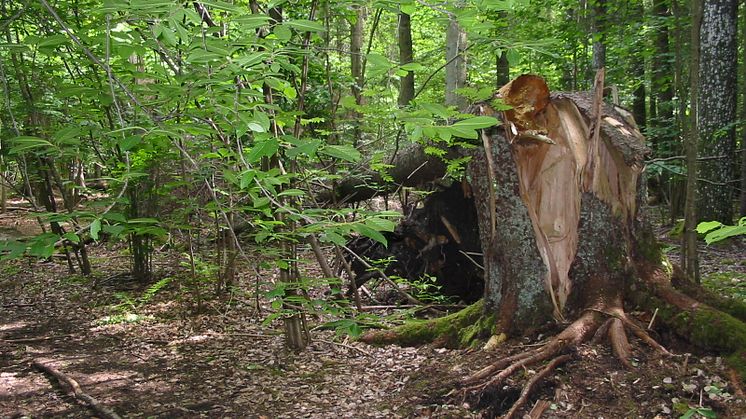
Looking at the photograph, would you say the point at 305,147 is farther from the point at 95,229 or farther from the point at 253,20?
the point at 95,229

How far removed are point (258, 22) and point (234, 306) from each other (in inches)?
182

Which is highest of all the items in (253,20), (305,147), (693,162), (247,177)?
(253,20)

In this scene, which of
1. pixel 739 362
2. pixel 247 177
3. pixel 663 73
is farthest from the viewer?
pixel 663 73

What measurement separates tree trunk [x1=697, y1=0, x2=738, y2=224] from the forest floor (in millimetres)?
1010

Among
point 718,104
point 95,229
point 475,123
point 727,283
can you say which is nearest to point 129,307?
point 95,229

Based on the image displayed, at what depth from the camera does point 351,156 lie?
222cm

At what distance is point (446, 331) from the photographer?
4348mm

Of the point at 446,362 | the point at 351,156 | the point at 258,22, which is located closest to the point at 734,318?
the point at 446,362

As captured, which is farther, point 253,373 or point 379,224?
point 253,373

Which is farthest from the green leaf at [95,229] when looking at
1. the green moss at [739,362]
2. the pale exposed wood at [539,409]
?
the green moss at [739,362]

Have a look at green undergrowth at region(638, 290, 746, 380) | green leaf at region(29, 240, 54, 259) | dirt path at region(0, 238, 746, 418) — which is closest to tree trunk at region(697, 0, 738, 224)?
green undergrowth at region(638, 290, 746, 380)

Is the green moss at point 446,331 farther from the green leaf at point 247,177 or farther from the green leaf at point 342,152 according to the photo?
the green leaf at point 247,177

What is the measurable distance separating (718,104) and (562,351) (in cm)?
597

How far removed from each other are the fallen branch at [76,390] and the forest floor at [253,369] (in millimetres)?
54
